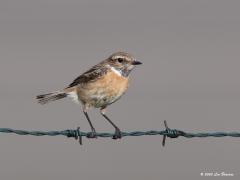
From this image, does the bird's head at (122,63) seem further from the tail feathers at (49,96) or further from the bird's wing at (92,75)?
the tail feathers at (49,96)

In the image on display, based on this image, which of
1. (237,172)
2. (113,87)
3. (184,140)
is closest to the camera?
Result: (113,87)

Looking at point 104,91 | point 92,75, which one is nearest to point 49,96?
point 92,75

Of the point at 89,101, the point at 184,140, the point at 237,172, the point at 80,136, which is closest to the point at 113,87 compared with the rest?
the point at 89,101

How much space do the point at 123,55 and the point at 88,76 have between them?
21.3 inches

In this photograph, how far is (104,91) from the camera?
27.9 feet

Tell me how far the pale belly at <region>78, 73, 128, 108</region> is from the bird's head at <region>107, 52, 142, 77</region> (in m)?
0.22

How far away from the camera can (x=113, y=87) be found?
851 cm

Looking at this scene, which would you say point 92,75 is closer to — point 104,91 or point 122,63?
point 104,91

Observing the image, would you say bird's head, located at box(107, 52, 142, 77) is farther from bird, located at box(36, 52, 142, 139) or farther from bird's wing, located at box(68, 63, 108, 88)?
bird's wing, located at box(68, 63, 108, 88)

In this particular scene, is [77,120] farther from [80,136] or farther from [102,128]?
[80,136]

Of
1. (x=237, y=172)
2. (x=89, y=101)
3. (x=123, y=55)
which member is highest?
(x=123, y=55)

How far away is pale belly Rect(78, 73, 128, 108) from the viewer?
8500 millimetres

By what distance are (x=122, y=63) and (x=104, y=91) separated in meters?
0.55

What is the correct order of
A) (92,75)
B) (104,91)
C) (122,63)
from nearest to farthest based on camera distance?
(104,91), (92,75), (122,63)
